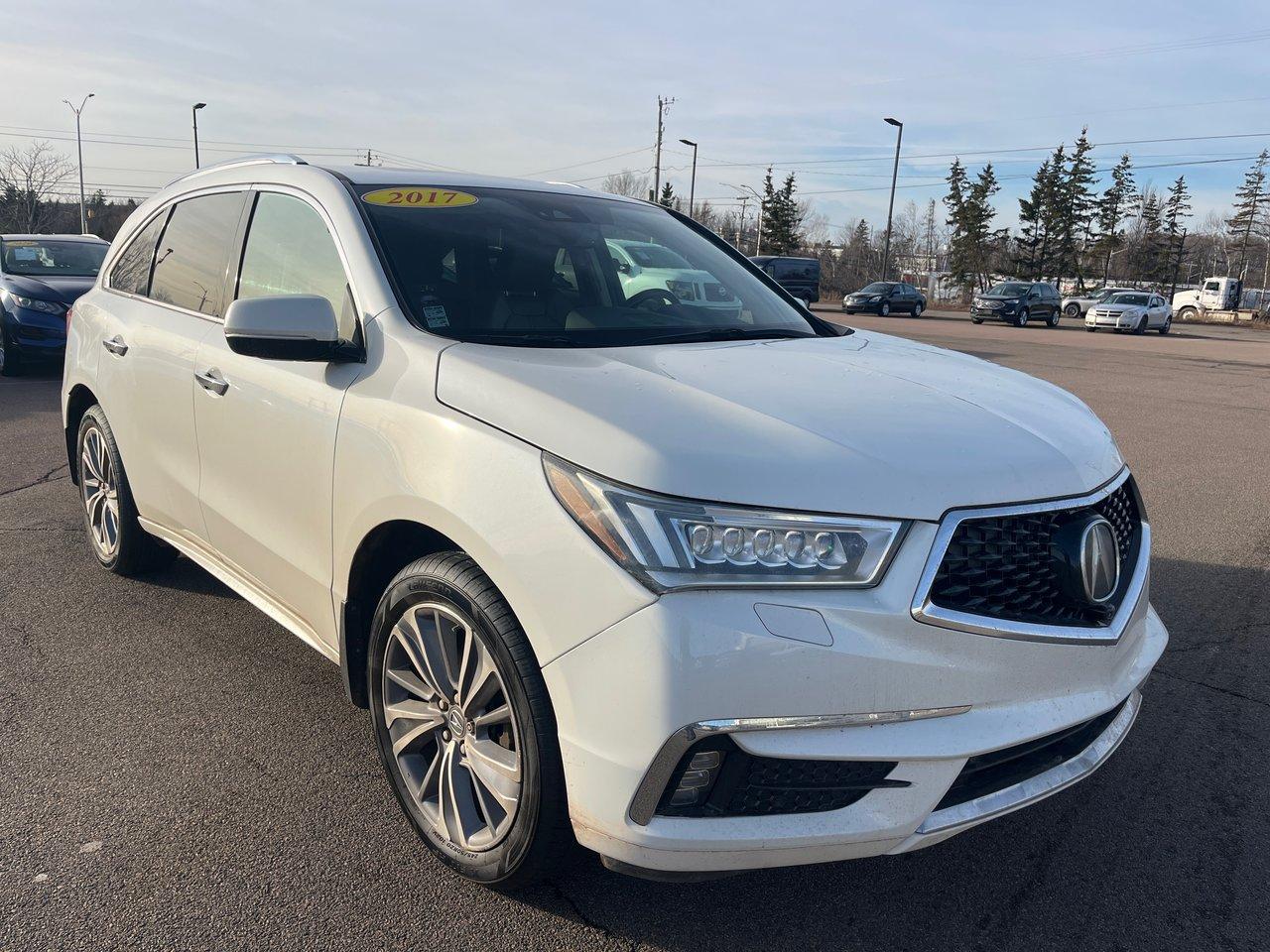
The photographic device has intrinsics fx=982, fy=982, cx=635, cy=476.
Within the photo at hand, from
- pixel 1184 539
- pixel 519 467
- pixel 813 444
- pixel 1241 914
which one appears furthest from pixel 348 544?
pixel 1184 539

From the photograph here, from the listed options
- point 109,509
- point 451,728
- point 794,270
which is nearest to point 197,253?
point 109,509

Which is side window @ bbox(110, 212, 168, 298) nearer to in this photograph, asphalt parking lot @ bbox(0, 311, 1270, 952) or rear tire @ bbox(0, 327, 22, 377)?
asphalt parking lot @ bbox(0, 311, 1270, 952)

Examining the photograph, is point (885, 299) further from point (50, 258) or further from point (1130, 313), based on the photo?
point (50, 258)

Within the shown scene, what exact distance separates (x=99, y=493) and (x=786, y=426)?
3828mm

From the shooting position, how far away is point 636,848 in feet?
6.62

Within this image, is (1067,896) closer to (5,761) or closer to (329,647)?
(329,647)

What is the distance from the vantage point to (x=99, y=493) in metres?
4.69

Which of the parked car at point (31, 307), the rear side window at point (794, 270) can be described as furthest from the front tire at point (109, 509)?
the rear side window at point (794, 270)

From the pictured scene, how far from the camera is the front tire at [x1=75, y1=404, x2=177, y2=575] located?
437 cm

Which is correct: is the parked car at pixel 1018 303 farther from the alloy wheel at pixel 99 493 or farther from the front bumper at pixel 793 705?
the front bumper at pixel 793 705

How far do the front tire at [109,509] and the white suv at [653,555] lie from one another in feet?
4.56

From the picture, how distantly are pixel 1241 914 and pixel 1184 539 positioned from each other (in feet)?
12.5

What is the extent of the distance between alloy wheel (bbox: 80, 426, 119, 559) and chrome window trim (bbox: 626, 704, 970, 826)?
3382 millimetres

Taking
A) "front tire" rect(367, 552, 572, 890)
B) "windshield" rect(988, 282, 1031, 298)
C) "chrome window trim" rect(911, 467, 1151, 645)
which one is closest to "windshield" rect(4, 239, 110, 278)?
"front tire" rect(367, 552, 572, 890)
